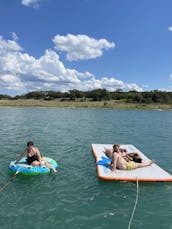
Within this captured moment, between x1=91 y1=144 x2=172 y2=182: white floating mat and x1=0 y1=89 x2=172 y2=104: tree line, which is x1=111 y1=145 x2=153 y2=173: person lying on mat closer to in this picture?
x1=91 y1=144 x2=172 y2=182: white floating mat

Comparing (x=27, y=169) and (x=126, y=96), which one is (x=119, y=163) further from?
(x=126, y=96)

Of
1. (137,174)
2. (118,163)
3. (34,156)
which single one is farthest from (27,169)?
(137,174)

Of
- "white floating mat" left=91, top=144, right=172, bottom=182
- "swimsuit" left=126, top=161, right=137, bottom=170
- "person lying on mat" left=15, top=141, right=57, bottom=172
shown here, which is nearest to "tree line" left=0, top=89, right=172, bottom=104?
"swimsuit" left=126, top=161, right=137, bottom=170

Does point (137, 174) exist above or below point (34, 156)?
below

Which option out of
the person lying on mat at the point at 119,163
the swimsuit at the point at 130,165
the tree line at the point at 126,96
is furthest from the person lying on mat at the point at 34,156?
the tree line at the point at 126,96

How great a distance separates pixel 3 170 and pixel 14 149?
5177mm

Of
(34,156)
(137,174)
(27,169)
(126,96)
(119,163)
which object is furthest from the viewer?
(126,96)

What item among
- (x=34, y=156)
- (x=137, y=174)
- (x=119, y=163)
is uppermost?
(x=34, y=156)

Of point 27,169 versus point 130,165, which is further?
point 130,165

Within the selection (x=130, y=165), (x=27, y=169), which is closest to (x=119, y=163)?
(x=130, y=165)

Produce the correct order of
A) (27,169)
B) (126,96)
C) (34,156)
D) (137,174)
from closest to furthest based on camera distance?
(137,174) → (27,169) → (34,156) → (126,96)

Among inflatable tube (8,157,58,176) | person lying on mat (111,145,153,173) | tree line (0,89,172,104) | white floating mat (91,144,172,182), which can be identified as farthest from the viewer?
tree line (0,89,172,104)

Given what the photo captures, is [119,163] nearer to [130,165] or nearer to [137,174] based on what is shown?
[130,165]

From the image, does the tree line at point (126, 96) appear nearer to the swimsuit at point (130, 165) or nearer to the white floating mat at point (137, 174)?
the swimsuit at point (130, 165)
